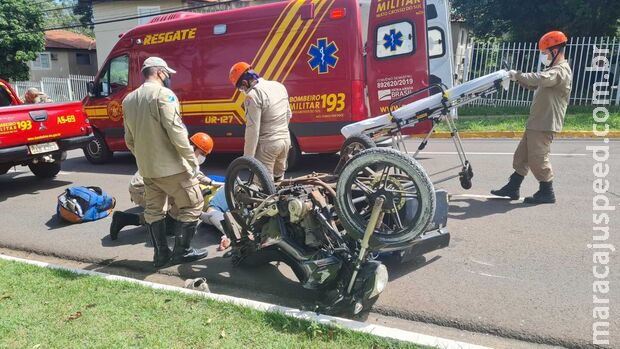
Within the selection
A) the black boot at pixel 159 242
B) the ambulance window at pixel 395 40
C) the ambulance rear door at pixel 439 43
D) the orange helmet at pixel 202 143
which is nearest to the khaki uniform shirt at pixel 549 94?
the ambulance window at pixel 395 40

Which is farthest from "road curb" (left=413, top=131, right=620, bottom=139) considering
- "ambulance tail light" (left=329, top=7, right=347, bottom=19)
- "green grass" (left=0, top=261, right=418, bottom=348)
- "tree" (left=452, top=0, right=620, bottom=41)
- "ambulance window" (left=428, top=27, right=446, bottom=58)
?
"green grass" (left=0, top=261, right=418, bottom=348)

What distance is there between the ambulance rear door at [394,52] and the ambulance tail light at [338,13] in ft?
2.22

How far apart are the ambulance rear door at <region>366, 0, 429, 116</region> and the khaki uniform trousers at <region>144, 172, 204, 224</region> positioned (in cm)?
430

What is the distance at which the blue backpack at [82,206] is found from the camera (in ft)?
20.5

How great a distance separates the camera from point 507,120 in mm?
13094

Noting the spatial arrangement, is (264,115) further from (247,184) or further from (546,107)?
(546,107)

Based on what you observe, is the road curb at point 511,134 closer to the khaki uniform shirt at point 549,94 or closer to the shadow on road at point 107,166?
the khaki uniform shirt at point 549,94

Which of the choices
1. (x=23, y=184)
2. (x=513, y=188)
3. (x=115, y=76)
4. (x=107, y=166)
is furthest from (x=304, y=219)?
(x=107, y=166)

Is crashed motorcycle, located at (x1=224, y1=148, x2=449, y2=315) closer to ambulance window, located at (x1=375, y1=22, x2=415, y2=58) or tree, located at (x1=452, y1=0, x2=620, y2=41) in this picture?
ambulance window, located at (x1=375, y1=22, x2=415, y2=58)

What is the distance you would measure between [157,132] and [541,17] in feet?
52.1

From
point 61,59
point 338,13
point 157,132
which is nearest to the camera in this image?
point 157,132

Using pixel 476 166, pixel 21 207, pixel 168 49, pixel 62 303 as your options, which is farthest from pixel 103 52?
pixel 62 303

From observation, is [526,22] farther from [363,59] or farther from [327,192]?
[327,192]

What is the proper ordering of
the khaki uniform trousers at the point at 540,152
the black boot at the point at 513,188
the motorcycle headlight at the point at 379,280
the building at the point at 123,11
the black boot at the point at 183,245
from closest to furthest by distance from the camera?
the motorcycle headlight at the point at 379,280 → the black boot at the point at 183,245 → the khaki uniform trousers at the point at 540,152 → the black boot at the point at 513,188 → the building at the point at 123,11
